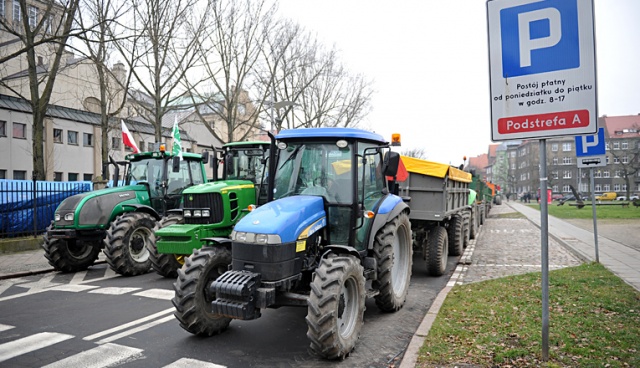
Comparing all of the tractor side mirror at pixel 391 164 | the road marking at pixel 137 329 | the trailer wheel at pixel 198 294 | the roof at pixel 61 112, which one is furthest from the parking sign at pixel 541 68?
the roof at pixel 61 112

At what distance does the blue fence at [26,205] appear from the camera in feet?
44.0

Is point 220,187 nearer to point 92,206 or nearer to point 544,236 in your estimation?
point 92,206

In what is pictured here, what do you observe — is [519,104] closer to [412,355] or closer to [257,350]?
[412,355]

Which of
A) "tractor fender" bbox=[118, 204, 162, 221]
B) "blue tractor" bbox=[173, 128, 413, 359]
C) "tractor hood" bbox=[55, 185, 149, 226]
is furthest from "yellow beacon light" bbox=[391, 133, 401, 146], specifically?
"tractor hood" bbox=[55, 185, 149, 226]

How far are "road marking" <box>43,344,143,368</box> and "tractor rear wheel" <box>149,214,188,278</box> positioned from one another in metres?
3.39

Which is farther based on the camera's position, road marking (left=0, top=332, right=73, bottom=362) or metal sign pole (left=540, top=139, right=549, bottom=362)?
road marking (left=0, top=332, right=73, bottom=362)

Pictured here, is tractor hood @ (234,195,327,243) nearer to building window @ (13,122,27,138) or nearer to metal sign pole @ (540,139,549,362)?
metal sign pole @ (540,139,549,362)

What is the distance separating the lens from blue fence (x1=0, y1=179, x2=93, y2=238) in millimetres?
13422

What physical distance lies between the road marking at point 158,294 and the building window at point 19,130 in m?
29.2

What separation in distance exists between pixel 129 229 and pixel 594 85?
8.72 meters

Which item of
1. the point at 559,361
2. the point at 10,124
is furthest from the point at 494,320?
the point at 10,124

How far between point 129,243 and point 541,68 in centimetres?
854

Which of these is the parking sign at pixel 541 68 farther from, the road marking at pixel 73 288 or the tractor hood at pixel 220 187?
the road marking at pixel 73 288

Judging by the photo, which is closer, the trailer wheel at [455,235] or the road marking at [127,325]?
the road marking at [127,325]
